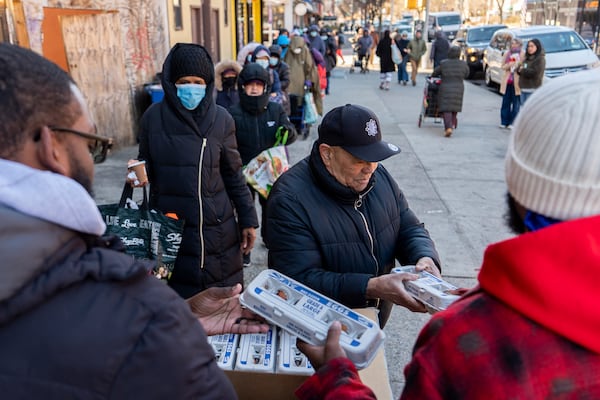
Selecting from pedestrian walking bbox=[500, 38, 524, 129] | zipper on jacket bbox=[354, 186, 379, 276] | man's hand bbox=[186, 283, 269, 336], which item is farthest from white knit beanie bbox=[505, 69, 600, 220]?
pedestrian walking bbox=[500, 38, 524, 129]

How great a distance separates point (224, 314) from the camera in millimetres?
1895

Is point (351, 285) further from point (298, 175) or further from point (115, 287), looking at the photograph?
point (115, 287)

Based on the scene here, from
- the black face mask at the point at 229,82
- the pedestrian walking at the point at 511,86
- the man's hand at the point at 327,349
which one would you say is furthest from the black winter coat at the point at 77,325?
the pedestrian walking at the point at 511,86

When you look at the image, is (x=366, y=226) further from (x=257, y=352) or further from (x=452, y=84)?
(x=452, y=84)

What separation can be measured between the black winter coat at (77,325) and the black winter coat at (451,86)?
9.85m

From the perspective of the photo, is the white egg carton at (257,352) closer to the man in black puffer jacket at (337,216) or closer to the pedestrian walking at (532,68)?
the man in black puffer jacket at (337,216)

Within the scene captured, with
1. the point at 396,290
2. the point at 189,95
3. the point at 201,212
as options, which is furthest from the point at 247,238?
the point at 396,290

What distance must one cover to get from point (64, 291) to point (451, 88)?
395 inches

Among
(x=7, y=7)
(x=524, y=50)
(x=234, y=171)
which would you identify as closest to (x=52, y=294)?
(x=234, y=171)

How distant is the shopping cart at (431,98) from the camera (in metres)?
→ 10.6

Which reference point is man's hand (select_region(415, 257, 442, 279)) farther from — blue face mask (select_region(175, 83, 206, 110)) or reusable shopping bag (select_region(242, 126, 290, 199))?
reusable shopping bag (select_region(242, 126, 290, 199))

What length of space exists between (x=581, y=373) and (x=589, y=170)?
0.35 meters

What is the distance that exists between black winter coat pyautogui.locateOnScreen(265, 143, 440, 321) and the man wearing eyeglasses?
3.87ft

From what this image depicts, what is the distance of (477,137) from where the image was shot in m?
10.3
